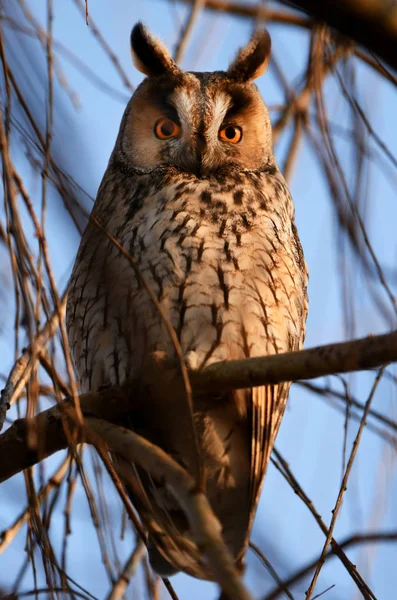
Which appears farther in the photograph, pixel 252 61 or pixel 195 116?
pixel 252 61

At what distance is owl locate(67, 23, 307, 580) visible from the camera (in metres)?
2.43

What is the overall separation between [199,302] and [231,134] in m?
0.85

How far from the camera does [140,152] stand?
3.00 meters

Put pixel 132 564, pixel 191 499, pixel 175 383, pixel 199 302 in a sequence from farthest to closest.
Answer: pixel 132 564 < pixel 199 302 < pixel 175 383 < pixel 191 499

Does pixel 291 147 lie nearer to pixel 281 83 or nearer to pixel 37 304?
pixel 281 83

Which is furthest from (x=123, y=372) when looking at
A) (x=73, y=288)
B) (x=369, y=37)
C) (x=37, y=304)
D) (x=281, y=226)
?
(x=369, y=37)

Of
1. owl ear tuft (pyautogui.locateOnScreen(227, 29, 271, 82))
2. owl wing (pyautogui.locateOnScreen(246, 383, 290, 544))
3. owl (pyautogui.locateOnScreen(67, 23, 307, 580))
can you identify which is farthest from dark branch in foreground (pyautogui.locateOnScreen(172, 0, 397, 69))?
owl ear tuft (pyautogui.locateOnScreen(227, 29, 271, 82))

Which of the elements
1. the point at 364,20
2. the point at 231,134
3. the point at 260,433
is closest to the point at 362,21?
the point at 364,20

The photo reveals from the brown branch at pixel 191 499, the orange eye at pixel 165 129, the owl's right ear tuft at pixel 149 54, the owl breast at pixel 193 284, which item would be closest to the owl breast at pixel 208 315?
the owl breast at pixel 193 284

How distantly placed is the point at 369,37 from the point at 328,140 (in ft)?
2.18

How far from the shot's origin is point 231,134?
2.99 meters

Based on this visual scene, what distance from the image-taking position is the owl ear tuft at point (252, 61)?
303 cm

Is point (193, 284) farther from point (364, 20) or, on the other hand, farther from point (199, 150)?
point (364, 20)

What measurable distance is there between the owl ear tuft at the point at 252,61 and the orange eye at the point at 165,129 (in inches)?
13.0
